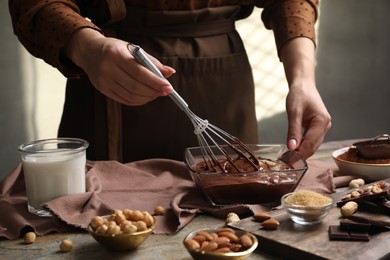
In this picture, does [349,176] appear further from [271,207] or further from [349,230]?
[349,230]

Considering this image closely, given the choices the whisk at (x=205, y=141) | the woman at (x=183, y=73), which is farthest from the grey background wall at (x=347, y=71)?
the whisk at (x=205, y=141)

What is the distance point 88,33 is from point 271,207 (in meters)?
0.48

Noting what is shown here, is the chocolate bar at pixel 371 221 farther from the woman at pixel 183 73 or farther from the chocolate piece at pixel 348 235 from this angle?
the woman at pixel 183 73

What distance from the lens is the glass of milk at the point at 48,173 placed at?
1.07 m

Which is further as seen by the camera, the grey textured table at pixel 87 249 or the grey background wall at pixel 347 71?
the grey background wall at pixel 347 71

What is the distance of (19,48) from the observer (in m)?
2.83

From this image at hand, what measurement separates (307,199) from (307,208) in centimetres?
3

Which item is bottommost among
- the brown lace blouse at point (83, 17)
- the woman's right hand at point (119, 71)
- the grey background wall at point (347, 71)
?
the grey background wall at point (347, 71)

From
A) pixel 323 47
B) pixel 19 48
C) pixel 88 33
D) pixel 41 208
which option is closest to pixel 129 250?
pixel 41 208

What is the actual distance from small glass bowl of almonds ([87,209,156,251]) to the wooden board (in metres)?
0.17

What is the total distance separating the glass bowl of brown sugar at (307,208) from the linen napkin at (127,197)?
10cm

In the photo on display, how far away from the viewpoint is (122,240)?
0.87 meters

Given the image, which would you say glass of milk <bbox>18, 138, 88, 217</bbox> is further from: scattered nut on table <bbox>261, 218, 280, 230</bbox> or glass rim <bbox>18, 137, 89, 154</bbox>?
scattered nut on table <bbox>261, 218, 280, 230</bbox>

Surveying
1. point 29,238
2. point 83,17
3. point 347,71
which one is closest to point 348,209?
point 29,238
